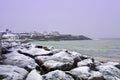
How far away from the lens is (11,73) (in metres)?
6.34

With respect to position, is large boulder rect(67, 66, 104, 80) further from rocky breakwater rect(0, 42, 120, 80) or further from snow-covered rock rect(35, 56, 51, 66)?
snow-covered rock rect(35, 56, 51, 66)

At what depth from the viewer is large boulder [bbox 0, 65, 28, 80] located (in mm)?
6152

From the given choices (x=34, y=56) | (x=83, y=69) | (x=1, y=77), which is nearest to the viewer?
(x=1, y=77)

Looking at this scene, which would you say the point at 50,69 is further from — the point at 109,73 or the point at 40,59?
the point at 109,73

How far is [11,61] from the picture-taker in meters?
7.98

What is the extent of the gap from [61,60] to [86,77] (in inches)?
62.1

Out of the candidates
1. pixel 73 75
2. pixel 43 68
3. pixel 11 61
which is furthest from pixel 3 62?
pixel 73 75

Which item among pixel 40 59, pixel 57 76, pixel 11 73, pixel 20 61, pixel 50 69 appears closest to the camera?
pixel 11 73

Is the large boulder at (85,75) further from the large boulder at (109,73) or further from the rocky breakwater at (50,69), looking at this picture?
the large boulder at (109,73)

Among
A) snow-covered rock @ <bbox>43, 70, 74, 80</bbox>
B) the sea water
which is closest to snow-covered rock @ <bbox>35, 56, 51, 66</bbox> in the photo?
snow-covered rock @ <bbox>43, 70, 74, 80</bbox>

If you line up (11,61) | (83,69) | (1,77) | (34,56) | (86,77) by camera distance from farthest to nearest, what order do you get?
(34,56), (11,61), (83,69), (86,77), (1,77)

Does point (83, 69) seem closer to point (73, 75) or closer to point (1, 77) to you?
point (73, 75)

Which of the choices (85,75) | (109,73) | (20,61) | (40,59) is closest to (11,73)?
(20,61)

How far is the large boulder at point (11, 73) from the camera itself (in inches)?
242
